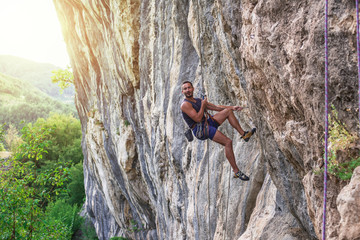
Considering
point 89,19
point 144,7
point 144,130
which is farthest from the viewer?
point 89,19

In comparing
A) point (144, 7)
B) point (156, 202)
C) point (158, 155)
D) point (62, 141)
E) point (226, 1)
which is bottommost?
point (62, 141)

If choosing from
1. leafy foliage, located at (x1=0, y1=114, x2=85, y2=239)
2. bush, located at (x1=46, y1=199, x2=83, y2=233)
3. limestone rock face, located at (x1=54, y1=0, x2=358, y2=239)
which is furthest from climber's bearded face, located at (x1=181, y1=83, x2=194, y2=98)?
bush, located at (x1=46, y1=199, x2=83, y2=233)

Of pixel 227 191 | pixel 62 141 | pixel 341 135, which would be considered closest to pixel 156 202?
pixel 227 191

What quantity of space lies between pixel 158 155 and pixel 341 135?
283 inches

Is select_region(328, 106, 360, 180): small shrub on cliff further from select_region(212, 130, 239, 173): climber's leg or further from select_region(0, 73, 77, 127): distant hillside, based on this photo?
select_region(0, 73, 77, 127): distant hillside

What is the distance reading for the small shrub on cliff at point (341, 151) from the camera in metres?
2.40

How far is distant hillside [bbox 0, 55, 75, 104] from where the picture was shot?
12175cm

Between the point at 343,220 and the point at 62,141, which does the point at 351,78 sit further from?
the point at 62,141

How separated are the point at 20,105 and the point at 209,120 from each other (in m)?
59.0

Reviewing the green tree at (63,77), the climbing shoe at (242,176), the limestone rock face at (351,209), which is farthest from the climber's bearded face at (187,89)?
the green tree at (63,77)

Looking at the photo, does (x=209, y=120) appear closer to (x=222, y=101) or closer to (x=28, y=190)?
(x=222, y=101)

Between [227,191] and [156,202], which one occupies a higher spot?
[227,191]

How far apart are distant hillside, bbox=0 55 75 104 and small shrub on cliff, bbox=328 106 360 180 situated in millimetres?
126637

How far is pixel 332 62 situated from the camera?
8.23 ft
